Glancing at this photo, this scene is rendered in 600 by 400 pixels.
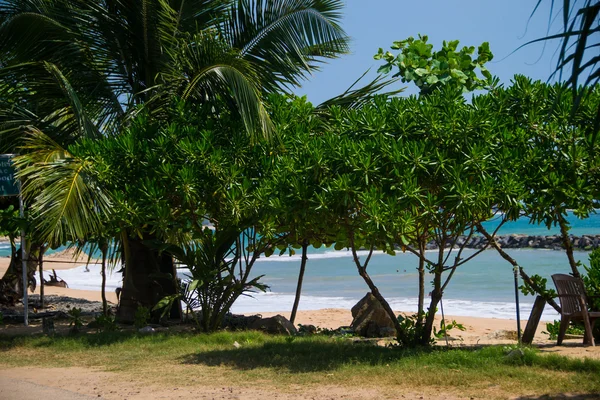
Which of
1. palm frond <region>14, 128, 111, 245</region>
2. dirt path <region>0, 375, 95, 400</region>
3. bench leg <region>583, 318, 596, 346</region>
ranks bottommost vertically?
dirt path <region>0, 375, 95, 400</region>

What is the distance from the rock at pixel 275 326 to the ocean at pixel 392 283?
2.53 feet

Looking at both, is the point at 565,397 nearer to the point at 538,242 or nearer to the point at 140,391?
the point at 140,391

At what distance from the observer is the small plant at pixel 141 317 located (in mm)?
11016

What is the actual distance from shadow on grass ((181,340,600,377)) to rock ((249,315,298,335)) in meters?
1.97

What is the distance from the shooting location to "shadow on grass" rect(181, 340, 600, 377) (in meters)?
6.95

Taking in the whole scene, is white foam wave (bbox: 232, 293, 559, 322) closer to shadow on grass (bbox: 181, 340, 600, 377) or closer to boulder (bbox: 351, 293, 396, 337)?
boulder (bbox: 351, 293, 396, 337)

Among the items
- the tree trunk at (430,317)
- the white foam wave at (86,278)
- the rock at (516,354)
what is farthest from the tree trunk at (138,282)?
the white foam wave at (86,278)

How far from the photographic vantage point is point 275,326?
11.2 m

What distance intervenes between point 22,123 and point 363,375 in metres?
7.58

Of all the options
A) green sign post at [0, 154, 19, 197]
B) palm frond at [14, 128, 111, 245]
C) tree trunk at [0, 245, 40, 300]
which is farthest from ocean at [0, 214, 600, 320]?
tree trunk at [0, 245, 40, 300]

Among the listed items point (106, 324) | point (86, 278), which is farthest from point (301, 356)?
point (86, 278)

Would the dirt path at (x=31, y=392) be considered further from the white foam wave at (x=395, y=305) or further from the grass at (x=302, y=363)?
the white foam wave at (x=395, y=305)

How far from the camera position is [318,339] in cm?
948

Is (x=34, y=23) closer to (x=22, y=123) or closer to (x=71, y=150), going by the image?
(x=22, y=123)
